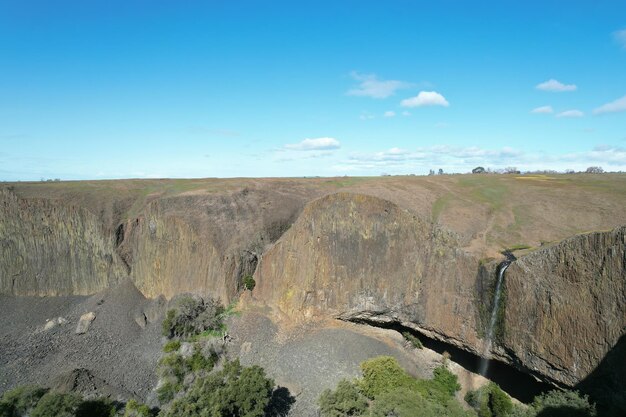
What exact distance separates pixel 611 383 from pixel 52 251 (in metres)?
61.4

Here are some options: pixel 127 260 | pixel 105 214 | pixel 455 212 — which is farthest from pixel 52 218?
pixel 455 212

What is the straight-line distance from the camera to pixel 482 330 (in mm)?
28219

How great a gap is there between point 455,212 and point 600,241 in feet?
53.8

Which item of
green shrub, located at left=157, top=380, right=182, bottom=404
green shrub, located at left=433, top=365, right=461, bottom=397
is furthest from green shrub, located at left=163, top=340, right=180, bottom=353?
green shrub, located at left=433, top=365, right=461, bottom=397

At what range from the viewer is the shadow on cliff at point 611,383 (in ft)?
66.2

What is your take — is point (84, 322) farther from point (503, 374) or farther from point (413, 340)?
point (503, 374)

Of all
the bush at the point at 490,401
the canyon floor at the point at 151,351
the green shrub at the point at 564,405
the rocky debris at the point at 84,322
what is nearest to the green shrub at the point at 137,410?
the canyon floor at the point at 151,351

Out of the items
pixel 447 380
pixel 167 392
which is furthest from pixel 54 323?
pixel 447 380

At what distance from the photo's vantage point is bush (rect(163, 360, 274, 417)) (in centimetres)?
2323

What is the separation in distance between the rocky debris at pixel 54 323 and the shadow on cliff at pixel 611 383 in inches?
1960

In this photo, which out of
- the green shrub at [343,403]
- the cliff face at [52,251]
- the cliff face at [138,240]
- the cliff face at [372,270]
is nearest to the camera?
the green shrub at [343,403]

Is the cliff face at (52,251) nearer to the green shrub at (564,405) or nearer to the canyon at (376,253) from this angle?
the canyon at (376,253)

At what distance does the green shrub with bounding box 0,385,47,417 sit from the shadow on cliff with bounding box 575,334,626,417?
36.0 m

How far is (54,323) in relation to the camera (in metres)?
44.0
